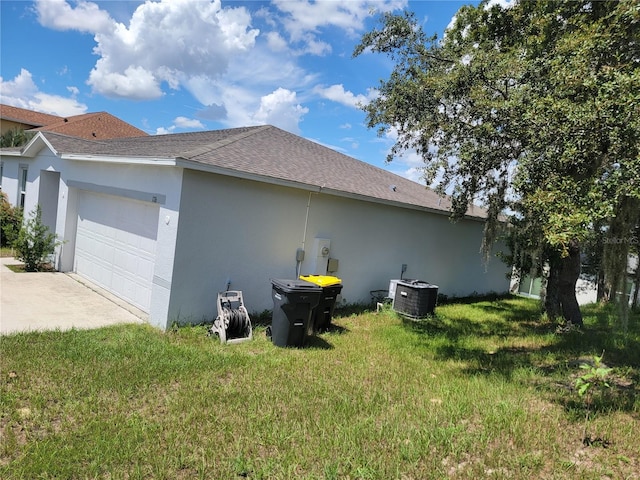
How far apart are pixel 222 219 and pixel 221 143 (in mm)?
2150

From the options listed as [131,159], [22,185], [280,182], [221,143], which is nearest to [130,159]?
[131,159]

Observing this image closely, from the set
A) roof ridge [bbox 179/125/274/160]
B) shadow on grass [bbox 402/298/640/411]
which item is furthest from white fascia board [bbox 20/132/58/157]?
shadow on grass [bbox 402/298/640/411]

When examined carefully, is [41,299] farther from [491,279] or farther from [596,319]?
[491,279]

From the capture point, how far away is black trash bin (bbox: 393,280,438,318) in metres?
9.71

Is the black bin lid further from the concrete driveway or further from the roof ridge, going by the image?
the concrete driveway

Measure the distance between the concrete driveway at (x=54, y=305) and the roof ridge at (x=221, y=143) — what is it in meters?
3.25

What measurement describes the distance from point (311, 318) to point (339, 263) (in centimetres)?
284

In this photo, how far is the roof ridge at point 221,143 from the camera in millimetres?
7066

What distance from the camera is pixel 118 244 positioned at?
8914mm

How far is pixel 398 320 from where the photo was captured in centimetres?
937

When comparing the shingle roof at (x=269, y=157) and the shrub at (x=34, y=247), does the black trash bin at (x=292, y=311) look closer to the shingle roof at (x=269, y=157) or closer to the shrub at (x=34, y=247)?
the shingle roof at (x=269, y=157)

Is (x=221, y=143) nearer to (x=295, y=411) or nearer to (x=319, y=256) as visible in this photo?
(x=319, y=256)

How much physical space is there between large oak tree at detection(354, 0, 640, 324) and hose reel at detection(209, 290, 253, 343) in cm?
454

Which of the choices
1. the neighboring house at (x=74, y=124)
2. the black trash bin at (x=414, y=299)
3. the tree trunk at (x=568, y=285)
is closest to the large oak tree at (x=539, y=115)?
the tree trunk at (x=568, y=285)
